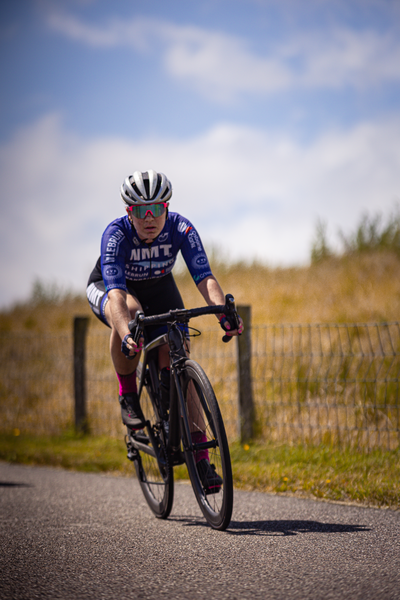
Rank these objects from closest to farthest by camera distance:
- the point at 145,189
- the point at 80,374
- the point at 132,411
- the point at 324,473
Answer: the point at 145,189 < the point at 132,411 < the point at 324,473 < the point at 80,374

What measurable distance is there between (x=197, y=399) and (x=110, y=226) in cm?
148

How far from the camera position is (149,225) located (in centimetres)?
418

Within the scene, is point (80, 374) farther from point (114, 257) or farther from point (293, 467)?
point (114, 257)

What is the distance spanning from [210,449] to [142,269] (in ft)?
4.84

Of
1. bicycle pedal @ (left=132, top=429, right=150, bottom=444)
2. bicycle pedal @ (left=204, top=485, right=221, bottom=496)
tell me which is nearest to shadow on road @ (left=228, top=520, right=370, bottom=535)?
bicycle pedal @ (left=204, top=485, right=221, bottom=496)

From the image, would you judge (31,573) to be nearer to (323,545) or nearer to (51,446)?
(323,545)

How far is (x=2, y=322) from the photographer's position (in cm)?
1989

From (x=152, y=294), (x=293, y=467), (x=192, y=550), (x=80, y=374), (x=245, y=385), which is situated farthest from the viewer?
(x=80, y=374)

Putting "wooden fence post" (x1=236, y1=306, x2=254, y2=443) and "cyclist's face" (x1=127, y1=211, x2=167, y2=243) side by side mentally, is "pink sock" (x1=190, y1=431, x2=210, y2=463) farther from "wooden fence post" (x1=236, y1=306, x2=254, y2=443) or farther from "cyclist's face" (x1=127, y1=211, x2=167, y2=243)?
"wooden fence post" (x1=236, y1=306, x2=254, y2=443)

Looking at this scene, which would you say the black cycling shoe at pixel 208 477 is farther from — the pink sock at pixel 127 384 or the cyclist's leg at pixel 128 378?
the pink sock at pixel 127 384

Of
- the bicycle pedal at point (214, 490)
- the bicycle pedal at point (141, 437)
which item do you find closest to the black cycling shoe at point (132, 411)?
the bicycle pedal at point (141, 437)

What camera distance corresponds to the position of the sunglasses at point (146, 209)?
4129mm

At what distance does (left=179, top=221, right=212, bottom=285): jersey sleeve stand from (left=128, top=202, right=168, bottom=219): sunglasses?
26 centimetres

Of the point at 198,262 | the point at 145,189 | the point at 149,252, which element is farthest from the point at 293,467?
the point at 145,189
